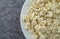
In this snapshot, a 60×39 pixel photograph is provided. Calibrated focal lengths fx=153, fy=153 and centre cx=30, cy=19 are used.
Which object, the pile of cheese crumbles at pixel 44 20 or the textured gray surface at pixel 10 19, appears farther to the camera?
the textured gray surface at pixel 10 19

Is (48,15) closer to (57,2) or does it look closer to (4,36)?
(57,2)

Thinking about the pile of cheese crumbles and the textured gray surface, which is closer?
the pile of cheese crumbles

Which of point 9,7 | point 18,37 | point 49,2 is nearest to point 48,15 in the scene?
point 49,2

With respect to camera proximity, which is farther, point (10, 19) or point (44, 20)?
point (10, 19)
